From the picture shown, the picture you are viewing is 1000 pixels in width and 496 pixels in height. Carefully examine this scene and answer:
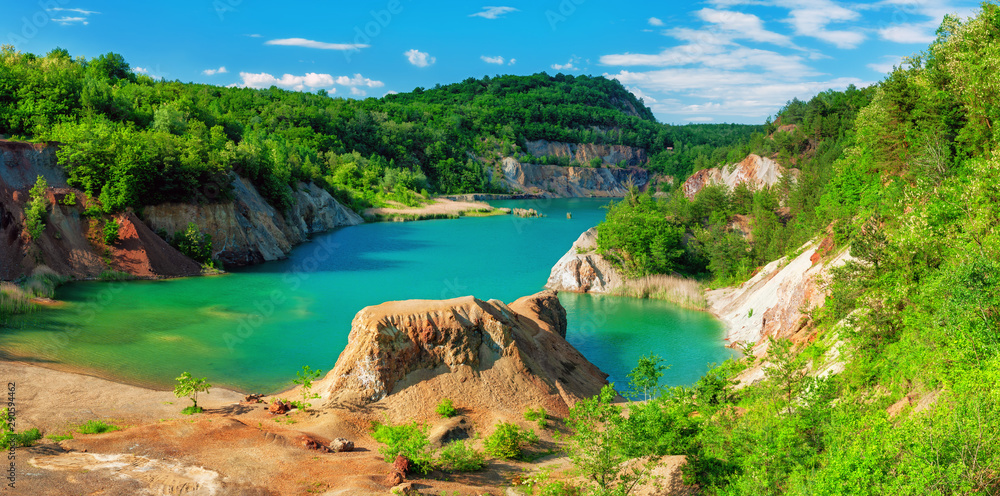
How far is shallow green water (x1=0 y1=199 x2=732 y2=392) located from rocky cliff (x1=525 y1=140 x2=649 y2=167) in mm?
118147

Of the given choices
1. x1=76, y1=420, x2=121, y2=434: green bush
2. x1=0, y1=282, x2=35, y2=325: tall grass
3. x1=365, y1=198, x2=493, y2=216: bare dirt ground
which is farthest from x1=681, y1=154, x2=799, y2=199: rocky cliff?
x1=0, y1=282, x2=35, y2=325: tall grass

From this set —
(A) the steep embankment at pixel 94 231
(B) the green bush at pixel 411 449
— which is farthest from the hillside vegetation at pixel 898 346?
(A) the steep embankment at pixel 94 231

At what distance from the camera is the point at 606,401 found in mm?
13703

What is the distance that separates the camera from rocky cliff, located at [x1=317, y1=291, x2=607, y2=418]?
→ 63.9ft

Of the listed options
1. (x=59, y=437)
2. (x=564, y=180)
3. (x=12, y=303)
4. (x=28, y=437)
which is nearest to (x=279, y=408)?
(x=59, y=437)

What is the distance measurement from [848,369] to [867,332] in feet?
4.13

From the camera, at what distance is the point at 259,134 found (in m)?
86.1

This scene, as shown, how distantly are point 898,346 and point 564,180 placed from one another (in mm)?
149375

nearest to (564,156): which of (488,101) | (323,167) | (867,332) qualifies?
(488,101)

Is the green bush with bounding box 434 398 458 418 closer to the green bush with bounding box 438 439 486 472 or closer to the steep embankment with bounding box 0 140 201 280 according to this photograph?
the green bush with bounding box 438 439 486 472

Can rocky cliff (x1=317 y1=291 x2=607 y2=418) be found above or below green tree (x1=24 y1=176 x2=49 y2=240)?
below

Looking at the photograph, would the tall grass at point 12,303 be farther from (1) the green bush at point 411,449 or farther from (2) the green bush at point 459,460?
(2) the green bush at point 459,460

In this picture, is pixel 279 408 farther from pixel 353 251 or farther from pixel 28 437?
pixel 353 251

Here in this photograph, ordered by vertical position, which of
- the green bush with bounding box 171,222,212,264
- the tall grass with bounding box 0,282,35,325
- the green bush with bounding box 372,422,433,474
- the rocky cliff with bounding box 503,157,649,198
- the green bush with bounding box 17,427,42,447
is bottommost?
the green bush with bounding box 372,422,433,474
